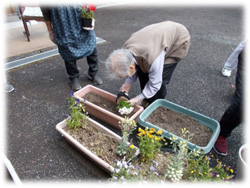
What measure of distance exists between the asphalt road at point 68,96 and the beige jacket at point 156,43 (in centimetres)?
85

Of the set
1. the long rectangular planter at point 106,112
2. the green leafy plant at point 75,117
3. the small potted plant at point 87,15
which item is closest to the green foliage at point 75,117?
the green leafy plant at point 75,117

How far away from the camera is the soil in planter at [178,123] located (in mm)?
1698

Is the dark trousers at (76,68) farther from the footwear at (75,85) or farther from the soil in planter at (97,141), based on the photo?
the soil in planter at (97,141)

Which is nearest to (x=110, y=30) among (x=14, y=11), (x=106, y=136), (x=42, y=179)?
(x=14, y=11)

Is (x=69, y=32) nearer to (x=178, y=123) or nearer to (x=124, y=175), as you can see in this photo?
(x=178, y=123)

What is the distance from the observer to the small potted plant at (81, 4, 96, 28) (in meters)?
2.19

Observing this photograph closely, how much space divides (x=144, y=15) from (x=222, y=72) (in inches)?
141

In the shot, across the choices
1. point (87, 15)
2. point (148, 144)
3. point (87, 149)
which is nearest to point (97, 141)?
point (87, 149)

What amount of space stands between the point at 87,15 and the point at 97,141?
1398mm

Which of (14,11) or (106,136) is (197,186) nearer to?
(106,136)

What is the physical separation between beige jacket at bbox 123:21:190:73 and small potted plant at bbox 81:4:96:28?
71 cm

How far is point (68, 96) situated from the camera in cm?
251

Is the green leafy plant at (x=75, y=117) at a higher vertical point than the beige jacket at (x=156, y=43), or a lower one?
lower

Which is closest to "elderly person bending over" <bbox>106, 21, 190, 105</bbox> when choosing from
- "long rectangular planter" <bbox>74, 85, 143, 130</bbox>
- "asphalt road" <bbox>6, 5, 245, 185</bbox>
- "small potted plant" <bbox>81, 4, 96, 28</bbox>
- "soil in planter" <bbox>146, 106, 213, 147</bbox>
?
"long rectangular planter" <bbox>74, 85, 143, 130</bbox>
